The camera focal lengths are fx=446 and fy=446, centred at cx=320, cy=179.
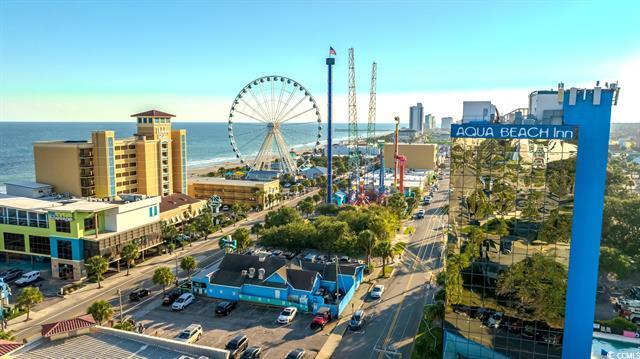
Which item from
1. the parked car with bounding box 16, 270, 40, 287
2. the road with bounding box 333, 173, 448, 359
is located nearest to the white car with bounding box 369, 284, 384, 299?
the road with bounding box 333, 173, 448, 359

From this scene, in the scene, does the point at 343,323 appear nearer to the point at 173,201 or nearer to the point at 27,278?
the point at 27,278

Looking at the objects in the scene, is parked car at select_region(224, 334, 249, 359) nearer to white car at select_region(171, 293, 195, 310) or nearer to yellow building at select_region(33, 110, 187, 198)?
white car at select_region(171, 293, 195, 310)

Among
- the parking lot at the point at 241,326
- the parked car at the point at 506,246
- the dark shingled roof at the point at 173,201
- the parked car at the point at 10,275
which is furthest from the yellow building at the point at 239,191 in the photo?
the parked car at the point at 506,246

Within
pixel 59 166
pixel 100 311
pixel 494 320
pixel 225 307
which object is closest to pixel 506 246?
pixel 494 320

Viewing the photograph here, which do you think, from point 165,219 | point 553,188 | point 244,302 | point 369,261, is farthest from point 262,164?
point 553,188

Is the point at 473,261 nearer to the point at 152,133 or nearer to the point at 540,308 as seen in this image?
the point at 540,308

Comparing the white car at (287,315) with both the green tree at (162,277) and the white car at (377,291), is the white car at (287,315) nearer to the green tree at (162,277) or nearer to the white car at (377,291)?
the white car at (377,291)
